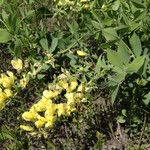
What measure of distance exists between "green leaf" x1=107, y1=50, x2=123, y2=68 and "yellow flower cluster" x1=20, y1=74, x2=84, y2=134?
330 mm

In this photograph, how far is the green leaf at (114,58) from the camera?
6.47 ft

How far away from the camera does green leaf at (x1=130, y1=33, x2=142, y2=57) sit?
2061mm

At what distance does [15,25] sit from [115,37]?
21.2 inches

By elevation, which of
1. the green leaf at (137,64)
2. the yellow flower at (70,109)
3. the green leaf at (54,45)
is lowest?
the yellow flower at (70,109)

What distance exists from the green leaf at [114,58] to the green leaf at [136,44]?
118mm

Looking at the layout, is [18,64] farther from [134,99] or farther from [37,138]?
[134,99]

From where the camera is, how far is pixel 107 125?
2.52 metres

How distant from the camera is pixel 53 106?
2.19m

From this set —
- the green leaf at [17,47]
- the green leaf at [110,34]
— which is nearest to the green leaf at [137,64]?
the green leaf at [110,34]

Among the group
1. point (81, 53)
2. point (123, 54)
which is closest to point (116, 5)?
point (81, 53)

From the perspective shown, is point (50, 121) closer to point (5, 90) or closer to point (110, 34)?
point (5, 90)

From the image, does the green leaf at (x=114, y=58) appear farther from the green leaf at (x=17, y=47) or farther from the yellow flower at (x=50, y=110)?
the green leaf at (x=17, y=47)

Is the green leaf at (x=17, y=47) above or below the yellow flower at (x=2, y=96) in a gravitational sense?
above

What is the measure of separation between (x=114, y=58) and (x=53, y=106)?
41 centimetres
